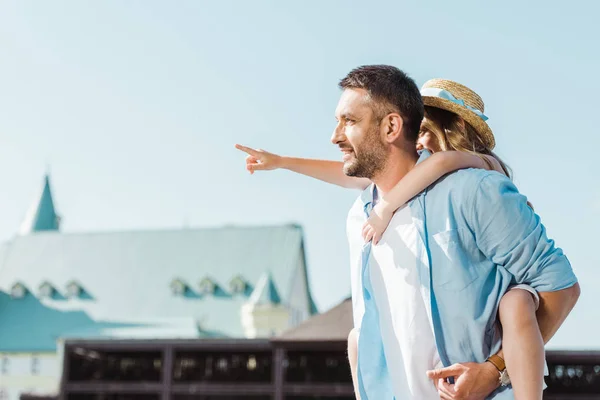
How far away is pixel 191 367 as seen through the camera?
103ft

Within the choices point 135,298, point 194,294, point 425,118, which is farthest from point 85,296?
point 425,118

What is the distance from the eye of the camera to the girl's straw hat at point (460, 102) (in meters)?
2.41

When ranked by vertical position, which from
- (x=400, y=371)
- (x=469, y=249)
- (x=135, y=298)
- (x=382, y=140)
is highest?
(x=135, y=298)

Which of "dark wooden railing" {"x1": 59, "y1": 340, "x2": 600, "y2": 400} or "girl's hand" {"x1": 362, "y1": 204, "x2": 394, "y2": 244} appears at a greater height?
"dark wooden railing" {"x1": 59, "y1": 340, "x2": 600, "y2": 400}

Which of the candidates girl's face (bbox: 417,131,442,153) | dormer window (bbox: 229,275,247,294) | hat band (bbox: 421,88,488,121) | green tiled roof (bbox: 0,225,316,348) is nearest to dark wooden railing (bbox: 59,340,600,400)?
green tiled roof (bbox: 0,225,316,348)

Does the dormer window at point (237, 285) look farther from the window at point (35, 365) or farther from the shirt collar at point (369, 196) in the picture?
the shirt collar at point (369, 196)

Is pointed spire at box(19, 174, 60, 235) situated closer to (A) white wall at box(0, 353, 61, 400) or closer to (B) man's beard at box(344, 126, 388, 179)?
(A) white wall at box(0, 353, 61, 400)

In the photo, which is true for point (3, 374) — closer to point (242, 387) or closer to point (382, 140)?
point (242, 387)

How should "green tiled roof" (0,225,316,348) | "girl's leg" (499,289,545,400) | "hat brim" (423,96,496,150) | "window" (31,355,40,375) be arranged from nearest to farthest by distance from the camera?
"girl's leg" (499,289,545,400)
"hat brim" (423,96,496,150)
"green tiled roof" (0,225,316,348)
"window" (31,355,40,375)

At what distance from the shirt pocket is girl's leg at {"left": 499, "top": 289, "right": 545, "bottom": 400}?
4.5 inches

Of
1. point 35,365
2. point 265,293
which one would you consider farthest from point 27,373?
point 265,293

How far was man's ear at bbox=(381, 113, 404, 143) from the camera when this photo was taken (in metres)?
2.23

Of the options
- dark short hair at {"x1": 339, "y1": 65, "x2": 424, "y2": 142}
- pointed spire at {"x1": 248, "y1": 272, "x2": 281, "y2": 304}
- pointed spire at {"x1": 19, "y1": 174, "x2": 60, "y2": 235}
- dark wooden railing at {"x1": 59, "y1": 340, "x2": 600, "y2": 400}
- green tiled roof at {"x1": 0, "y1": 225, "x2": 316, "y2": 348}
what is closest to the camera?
dark short hair at {"x1": 339, "y1": 65, "x2": 424, "y2": 142}

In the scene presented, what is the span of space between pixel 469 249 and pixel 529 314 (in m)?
0.21
